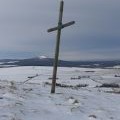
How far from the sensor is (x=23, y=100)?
1752cm

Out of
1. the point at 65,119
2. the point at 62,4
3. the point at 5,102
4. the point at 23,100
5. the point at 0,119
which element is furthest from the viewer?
the point at 62,4

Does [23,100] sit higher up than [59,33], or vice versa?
[59,33]

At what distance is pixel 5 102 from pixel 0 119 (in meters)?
3.07

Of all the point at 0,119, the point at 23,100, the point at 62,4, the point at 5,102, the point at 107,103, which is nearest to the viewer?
the point at 0,119

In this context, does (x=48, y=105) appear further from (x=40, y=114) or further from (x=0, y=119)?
(x=0, y=119)

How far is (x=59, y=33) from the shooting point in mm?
21672

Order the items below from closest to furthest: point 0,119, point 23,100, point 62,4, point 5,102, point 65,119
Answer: point 0,119, point 65,119, point 5,102, point 23,100, point 62,4

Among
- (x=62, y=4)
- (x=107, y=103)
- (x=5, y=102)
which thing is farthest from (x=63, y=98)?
(x=62, y=4)

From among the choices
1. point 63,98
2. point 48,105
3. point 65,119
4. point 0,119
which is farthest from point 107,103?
point 0,119

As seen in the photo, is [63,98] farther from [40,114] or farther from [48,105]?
[40,114]

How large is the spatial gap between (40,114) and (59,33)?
7.64 metres

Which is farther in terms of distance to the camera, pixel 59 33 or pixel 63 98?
pixel 59 33

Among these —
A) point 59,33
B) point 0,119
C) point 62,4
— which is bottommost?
point 0,119

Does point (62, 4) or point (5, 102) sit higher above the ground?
point (62, 4)
